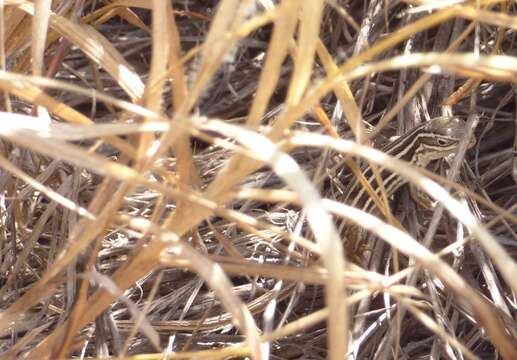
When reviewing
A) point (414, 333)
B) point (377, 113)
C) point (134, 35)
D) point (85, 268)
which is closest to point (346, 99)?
point (85, 268)

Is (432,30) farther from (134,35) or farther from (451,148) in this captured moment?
(134,35)

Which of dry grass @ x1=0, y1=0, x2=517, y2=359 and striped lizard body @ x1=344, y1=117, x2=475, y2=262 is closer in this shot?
dry grass @ x1=0, y1=0, x2=517, y2=359

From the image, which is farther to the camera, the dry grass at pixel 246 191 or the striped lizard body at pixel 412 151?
the striped lizard body at pixel 412 151

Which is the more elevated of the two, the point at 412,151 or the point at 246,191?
the point at 412,151

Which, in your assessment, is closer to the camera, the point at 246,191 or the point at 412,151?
the point at 246,191
